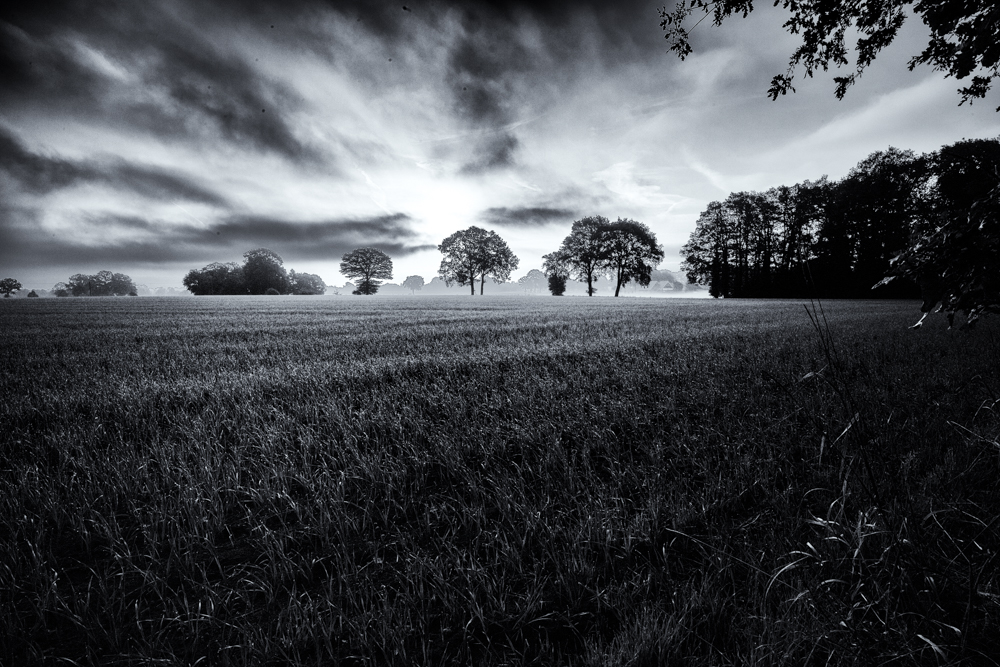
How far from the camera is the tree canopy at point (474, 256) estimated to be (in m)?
83.9

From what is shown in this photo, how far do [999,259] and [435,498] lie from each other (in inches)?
137

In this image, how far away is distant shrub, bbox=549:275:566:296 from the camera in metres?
79.9

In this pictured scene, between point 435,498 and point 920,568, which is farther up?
point 920,568

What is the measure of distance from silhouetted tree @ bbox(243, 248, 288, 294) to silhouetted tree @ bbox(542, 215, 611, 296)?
68.0 m

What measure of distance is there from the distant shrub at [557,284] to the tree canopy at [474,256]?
34.5ft

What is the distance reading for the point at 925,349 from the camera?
6301 millimetres

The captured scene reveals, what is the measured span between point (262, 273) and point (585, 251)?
7447 cm

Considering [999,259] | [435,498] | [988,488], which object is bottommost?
[435,498]

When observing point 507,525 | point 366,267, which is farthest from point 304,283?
point 507,525

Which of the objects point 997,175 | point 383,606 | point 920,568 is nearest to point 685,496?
point 920,568

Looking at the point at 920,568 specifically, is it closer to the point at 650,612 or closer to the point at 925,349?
the point at 650,612

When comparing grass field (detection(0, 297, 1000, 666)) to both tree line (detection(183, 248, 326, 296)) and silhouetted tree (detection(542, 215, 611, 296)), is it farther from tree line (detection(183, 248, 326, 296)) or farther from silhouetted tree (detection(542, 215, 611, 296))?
tree line (detection(183, 248, 326, 296))

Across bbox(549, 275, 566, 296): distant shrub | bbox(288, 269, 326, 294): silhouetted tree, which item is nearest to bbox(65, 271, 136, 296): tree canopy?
bbox(288, 269, 326, 294): silhouetted tree

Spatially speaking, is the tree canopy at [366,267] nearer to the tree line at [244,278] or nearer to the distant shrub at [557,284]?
the tree line at [244,278]
